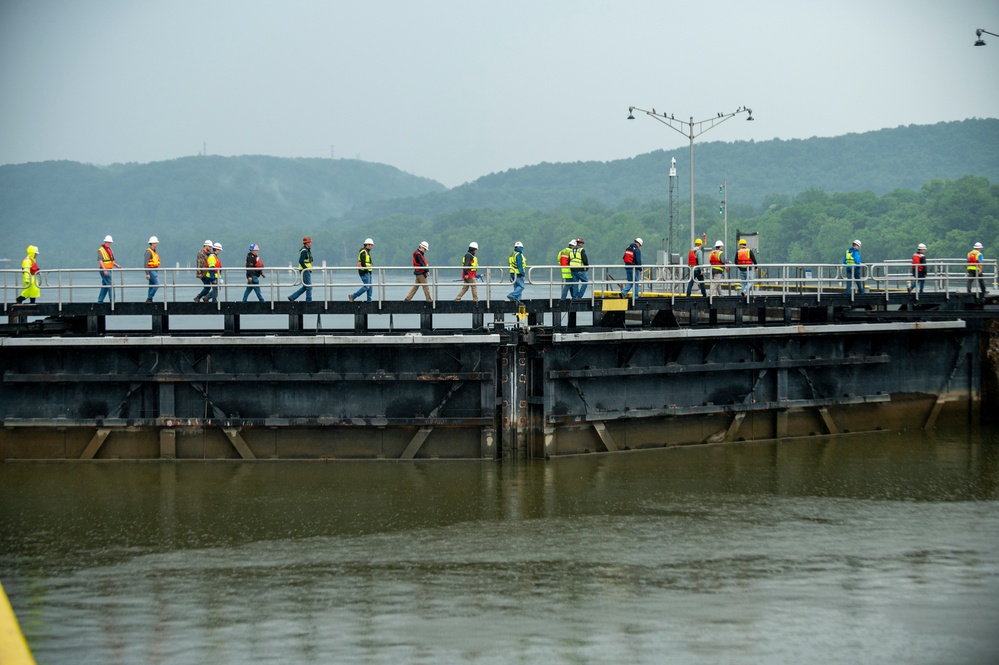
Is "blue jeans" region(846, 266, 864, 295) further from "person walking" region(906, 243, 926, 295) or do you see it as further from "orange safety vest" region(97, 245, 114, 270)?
"orange safety vest" region(97, 245, 114, 270)

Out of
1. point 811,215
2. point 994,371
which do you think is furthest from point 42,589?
point 811,215

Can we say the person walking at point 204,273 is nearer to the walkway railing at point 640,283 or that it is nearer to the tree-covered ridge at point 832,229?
the walkway railing at point 640,283

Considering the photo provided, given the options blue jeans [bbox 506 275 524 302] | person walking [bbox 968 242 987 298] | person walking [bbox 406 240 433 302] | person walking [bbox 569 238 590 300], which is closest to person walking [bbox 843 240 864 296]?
person walking [bbox 968 242 987 298]

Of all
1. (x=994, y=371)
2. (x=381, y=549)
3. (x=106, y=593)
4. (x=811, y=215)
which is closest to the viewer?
(x=106, y=593)

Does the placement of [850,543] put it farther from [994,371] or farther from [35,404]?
[35,404]

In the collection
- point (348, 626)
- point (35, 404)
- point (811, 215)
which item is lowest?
point (348, 626)

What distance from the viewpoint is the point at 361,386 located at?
96.2 feet

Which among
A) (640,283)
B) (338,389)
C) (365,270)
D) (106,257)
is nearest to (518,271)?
(640,283)

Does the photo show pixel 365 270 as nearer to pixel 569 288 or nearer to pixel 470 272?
pixel 470 272

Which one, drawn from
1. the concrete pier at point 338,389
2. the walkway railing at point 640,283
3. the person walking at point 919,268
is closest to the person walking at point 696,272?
the walkway railing at point 640,283

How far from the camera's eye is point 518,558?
870 inches

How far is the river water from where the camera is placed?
1783cm

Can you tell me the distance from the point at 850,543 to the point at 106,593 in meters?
14.5

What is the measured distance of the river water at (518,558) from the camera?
58.5 feet
